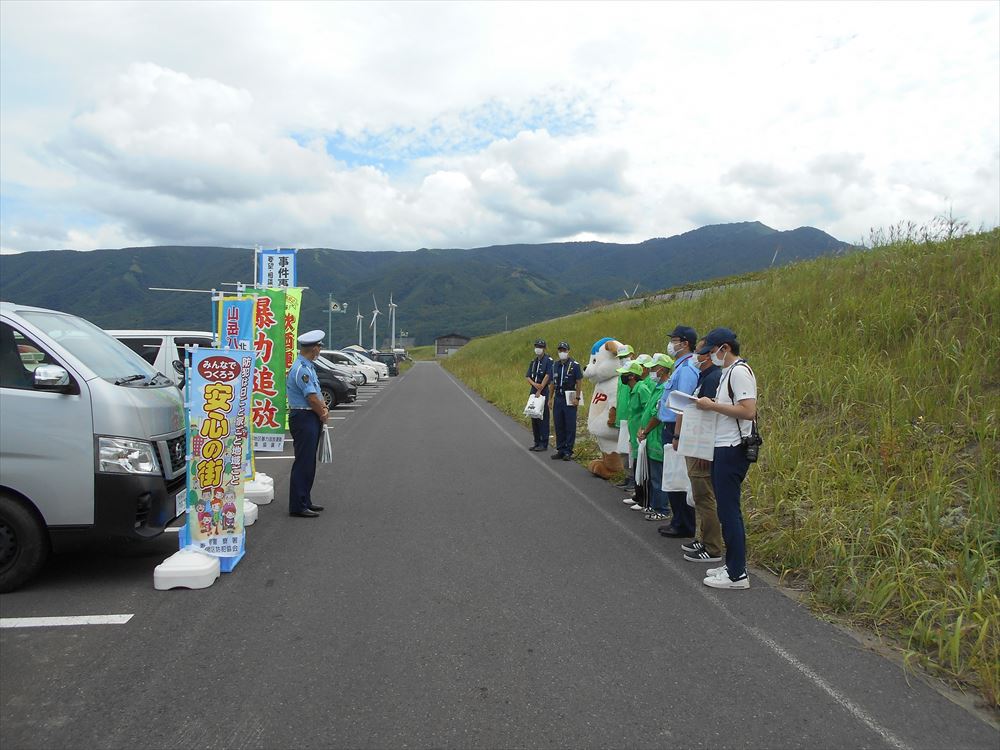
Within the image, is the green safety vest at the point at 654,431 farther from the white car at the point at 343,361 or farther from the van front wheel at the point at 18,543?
the white car at the point at 343,361

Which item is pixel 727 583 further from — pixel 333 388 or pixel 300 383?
pixel 333 388

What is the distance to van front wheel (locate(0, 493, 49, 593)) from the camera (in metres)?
4.44

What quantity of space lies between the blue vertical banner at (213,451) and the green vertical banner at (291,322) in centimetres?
244

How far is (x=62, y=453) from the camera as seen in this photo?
177 inches

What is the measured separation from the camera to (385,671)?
11.5ft

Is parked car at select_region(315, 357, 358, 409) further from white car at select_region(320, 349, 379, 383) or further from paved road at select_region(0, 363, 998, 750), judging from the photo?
paved road at select_region(0, 363, 998, 750)

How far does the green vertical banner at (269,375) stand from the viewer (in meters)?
7.00

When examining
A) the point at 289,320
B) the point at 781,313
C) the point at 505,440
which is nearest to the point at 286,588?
the point at 289,320

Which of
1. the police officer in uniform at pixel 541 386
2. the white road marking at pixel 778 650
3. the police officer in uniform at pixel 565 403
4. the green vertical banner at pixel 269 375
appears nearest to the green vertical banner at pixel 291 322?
the green vertical banner at pixel 269 375

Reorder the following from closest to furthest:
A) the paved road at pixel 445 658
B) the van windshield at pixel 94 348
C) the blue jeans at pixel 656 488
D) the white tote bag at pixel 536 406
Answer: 1. the paved road at pixel 445 658
2. the van windshield at pixel 94 348
3. the blue jeans at pixel 656 488
4. the white tote bag at pixel 536 406

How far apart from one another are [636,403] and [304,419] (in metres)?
3.70

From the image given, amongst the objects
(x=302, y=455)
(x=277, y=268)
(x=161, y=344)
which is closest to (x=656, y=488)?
(x=302, y=455)

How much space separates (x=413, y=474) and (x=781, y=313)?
8.21 meters

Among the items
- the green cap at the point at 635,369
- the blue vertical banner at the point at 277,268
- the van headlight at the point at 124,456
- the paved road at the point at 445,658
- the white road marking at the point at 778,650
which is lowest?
the white road marking at the point at 778,650
